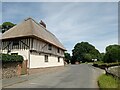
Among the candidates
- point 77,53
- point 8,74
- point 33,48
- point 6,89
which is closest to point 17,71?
point 8,74

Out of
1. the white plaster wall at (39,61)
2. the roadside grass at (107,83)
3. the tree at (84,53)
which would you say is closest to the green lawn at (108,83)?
the roadside grass at (107,83)

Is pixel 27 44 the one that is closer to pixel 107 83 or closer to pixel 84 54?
pixel 107 83

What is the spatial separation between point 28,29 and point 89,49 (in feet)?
281

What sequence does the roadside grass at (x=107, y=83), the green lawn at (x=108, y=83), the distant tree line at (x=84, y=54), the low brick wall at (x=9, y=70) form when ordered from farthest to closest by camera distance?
the distant tree line at (x=84, y=54) → the low brick wall at (x=9, y=70) → the green lawn at (x=108, y=83) → the roadside grass at (x=107, y=83)

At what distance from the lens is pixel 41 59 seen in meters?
27.3

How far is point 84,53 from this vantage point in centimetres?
10112

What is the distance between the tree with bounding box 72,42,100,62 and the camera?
9450 cm

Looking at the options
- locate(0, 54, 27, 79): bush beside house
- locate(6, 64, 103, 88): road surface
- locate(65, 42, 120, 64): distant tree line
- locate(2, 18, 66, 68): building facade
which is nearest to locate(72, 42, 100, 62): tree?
locate(65, 42, 120, 64): distant tree line

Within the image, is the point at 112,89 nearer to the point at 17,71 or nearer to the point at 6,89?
the point at 6,89

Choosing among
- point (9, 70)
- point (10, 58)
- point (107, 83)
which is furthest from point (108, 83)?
point (9, 70)

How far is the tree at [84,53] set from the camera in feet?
310

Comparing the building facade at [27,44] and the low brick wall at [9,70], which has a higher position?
the building facade at [27,44]

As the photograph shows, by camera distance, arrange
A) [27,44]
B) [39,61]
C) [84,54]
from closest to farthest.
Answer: [27,44], [39,61], [84,54]

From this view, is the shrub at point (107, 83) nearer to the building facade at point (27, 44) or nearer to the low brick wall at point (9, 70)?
the low brick wall at point (9, 70)
